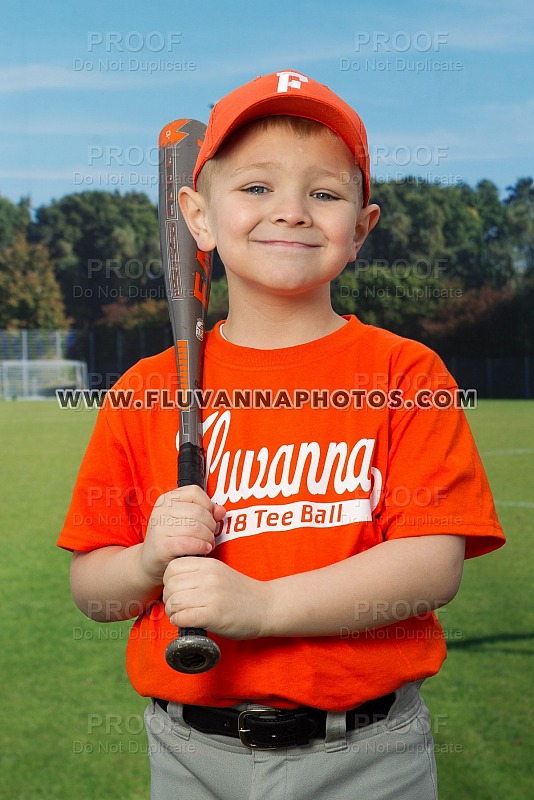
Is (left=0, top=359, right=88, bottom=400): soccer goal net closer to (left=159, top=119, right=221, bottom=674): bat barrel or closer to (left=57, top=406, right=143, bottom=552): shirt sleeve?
(left=159, top=119, right=221, bottom=674): bat barrel

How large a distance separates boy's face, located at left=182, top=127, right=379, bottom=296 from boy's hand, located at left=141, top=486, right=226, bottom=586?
0.33 m

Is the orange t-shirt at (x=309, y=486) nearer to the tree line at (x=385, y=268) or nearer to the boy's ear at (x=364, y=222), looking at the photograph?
the boy's ear at (x=364, y=222)

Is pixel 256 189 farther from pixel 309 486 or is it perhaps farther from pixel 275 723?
pixel 275 723

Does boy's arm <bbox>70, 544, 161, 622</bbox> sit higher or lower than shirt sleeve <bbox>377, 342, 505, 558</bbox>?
lower

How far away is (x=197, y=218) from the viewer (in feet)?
5.12

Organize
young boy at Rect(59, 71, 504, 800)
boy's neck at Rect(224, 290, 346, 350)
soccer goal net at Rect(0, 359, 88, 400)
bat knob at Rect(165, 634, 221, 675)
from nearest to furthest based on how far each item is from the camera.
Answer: bat knob at Rect(165, 634, 221, 675) → young boy at Rect(59, 71, 504, 800) → boy's neck at Rect(224, 290, 346, 350) → soccer goal net at Rect(0, 359, 88, 400)

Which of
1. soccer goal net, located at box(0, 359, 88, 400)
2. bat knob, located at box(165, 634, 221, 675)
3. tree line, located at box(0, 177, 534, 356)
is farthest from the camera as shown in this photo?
soccer goal net, located at box(0, 359, 88, 400)

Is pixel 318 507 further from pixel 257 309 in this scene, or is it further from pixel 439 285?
pixel 439 285

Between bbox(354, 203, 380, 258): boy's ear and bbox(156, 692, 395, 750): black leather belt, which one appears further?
bbox(354, 203, 380, 258): boy's ear

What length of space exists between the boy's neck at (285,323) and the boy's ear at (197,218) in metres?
0.15

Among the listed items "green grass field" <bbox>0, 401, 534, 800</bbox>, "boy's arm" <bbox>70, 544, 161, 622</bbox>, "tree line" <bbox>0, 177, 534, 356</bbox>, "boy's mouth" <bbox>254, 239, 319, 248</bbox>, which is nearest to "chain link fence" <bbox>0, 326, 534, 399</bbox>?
"tree line" <bbox>0, 177, 534, 356</bbox>

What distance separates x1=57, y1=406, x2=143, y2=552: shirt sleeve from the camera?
1465 mm

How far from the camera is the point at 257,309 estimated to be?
1.46 m

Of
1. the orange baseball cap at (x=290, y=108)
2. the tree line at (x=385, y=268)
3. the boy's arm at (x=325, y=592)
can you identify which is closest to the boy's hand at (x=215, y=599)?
the boy's arm at (x=325, y=592)
